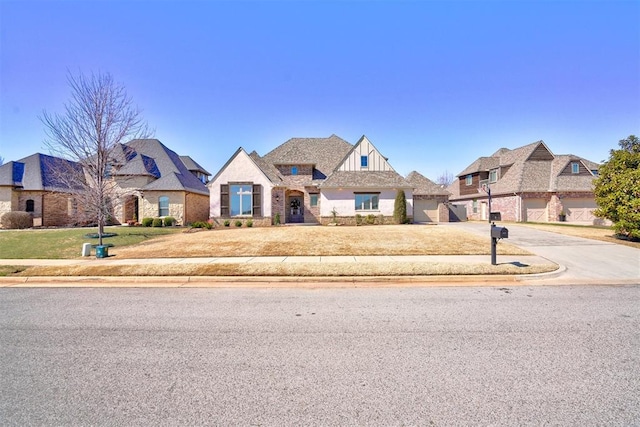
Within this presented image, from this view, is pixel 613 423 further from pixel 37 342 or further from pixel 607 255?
pixel 607 255

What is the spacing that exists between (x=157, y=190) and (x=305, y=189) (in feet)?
42.0

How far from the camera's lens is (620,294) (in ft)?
22.8

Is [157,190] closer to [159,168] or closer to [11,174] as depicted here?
[159,168]

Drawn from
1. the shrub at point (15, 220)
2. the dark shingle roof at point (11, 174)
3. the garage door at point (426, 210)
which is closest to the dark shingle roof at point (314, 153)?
the garage door at point (426, 210)

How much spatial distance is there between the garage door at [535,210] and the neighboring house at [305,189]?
14283 mm

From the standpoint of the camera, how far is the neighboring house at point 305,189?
2384 centimetres

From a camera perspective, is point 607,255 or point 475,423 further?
point 607,255

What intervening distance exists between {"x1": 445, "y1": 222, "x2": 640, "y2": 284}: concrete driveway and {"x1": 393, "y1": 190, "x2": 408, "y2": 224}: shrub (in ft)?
30.3

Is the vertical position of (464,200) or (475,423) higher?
(464,200)

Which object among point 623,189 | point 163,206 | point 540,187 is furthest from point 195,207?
point 540,187

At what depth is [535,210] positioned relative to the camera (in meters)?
30.2

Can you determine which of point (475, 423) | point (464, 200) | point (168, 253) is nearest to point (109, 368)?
point (475, 423)

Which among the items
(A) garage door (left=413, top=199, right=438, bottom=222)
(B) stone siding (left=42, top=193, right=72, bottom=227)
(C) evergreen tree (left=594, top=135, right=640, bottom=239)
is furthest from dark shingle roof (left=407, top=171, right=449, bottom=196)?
(B) stone siding (left=42, top=193, right=72, bottom=227)

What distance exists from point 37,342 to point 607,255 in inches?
672
